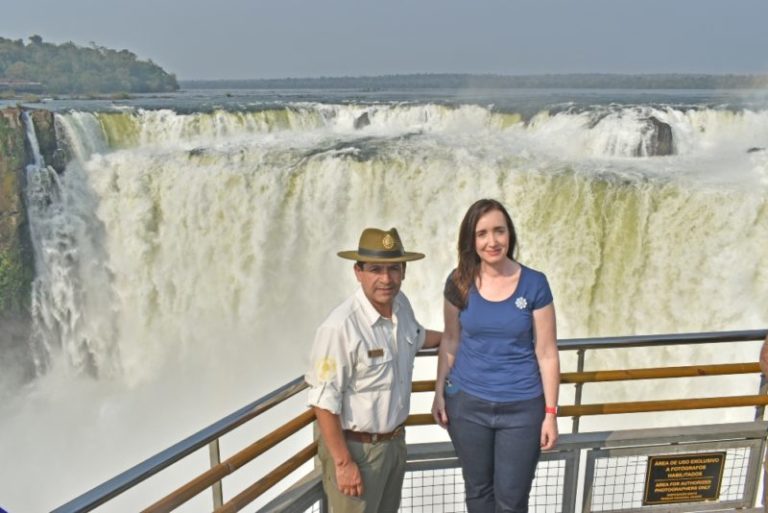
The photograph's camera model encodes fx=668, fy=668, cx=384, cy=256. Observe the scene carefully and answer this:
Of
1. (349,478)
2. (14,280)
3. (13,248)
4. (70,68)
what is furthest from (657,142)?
(70,68)

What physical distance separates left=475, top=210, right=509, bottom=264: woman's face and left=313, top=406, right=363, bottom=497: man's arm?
0.70 metres

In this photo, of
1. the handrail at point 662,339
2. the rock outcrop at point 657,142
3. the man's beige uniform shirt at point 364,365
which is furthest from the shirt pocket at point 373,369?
the rock outcrop at point 657,142

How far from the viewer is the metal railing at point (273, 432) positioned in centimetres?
177

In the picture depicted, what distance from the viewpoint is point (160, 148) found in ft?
54.9

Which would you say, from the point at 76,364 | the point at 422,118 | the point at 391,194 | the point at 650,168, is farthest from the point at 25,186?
the point at 650,168

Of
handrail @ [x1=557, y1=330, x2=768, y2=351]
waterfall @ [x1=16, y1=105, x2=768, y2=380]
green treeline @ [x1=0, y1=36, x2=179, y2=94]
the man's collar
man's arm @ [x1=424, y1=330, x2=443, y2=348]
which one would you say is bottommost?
waterfall @ [x1=16, y1=105, x2=768, y2=380]

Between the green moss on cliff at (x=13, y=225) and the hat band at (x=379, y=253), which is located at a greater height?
the hat band at (x=379, y=253)

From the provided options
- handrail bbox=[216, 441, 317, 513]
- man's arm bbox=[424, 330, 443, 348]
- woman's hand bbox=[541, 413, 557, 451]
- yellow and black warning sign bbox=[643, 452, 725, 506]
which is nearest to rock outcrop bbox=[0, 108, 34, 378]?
→ handrail bbox=[216, 441, 317, 513]

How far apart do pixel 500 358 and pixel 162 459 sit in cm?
108

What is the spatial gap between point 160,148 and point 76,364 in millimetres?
5598

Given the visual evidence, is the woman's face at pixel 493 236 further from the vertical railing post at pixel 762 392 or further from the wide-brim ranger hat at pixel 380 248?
the vertical railing post at pixel 762 392

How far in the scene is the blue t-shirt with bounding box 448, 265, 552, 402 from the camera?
2145 mm

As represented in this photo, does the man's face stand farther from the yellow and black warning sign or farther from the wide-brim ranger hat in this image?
the yellow and black warning sign

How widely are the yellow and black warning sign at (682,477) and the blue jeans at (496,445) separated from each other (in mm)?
839
